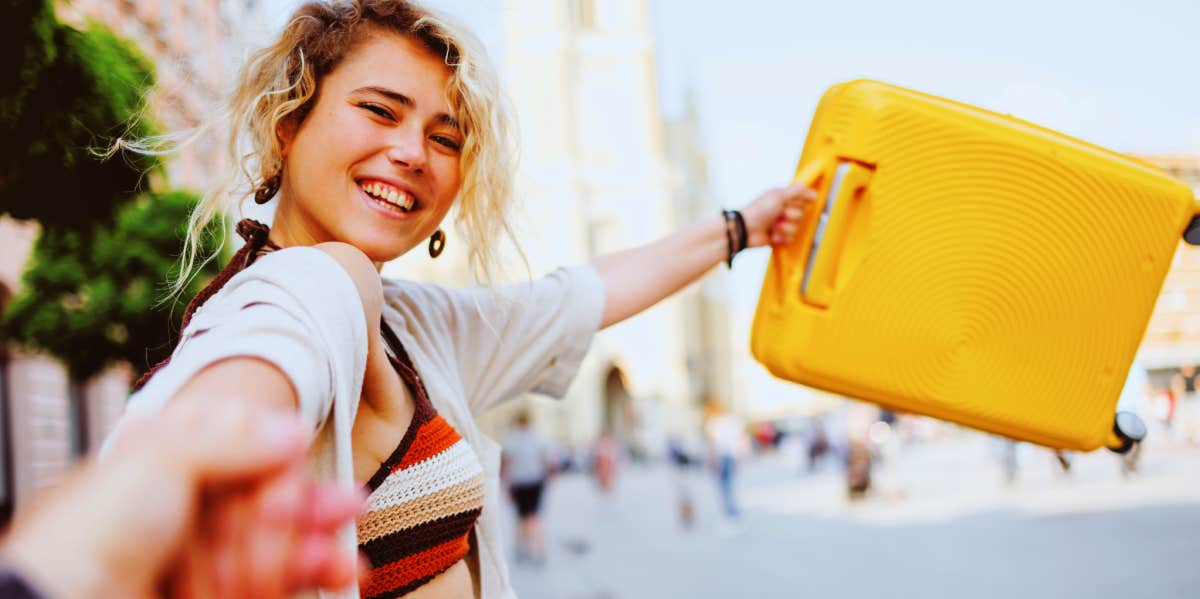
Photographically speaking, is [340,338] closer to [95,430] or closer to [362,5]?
[362,5]

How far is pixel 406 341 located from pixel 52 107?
1.23 metres

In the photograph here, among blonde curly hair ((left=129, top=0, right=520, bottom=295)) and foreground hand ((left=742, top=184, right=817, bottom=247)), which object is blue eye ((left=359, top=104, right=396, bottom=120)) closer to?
blonde curly hair ((left=129, top=0, right=520, bottom=295))

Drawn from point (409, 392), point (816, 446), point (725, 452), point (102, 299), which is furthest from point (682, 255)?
point (816, 446)

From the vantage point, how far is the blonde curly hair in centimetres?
146

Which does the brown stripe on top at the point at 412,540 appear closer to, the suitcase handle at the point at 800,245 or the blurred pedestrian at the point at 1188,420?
the suitcase handle at the point at 800,245

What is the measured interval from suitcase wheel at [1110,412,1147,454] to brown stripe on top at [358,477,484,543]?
51.6 inches

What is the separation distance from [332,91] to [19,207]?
1407 millimetres

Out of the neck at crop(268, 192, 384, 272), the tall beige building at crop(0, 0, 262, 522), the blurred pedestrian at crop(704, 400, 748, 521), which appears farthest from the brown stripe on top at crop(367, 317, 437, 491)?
the blurred pedestrian at crop(704, 400, 748, 521)

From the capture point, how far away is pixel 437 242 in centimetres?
175

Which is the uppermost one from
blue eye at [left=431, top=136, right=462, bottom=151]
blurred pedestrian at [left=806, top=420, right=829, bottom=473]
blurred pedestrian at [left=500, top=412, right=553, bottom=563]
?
blue eye at [left=431, top=136, right=462, bottom=151]

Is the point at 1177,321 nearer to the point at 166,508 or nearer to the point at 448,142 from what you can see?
the point at 448,142

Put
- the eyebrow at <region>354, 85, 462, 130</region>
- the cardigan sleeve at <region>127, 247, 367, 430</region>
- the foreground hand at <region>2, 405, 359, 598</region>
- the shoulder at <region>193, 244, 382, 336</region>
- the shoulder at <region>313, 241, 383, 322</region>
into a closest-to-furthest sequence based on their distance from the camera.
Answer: the foreground hand at <region>2, 405, 359, 598</region>, the cardigan sleeve at <region>127, 247, 367, 430</region>, the shoulder at <region>193, 244, 382, 336</region>, the shoulder at <region>313, 241, 383, 322</region>, the eyebrow at <region>354, 85, 462, 130</region>

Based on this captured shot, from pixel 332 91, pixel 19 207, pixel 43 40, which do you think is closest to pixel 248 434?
pixel 332 91

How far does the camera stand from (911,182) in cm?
194
